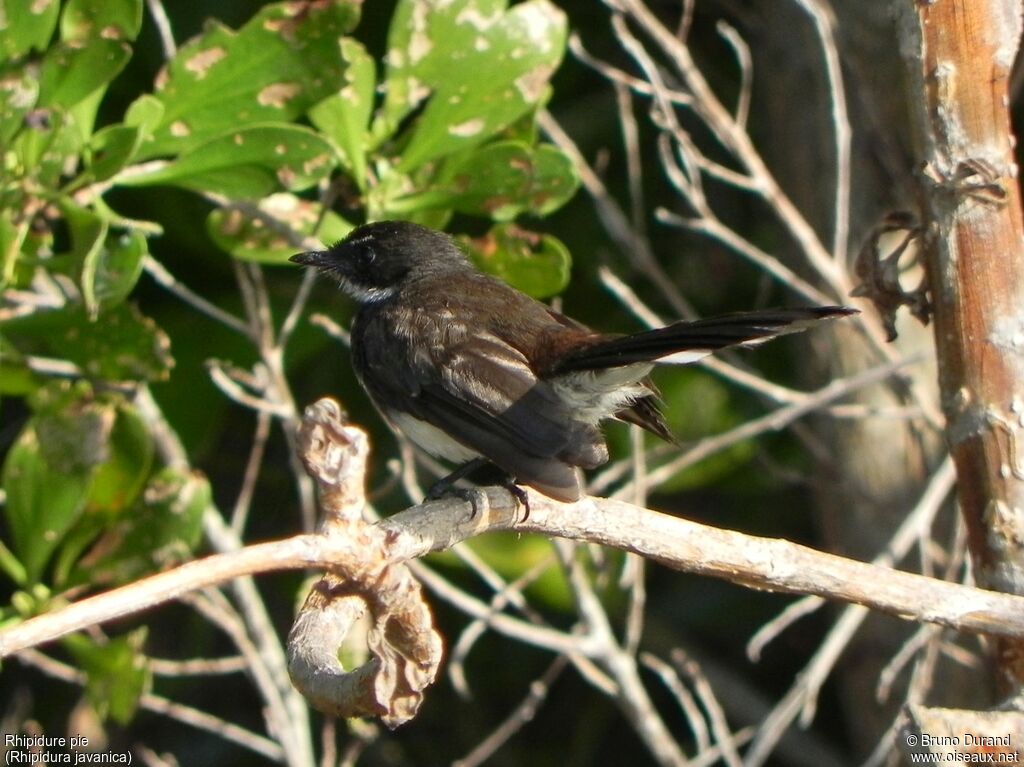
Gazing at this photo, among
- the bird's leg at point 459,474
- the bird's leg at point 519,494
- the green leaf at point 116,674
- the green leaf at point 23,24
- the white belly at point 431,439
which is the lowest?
the green leaf at point 116,674

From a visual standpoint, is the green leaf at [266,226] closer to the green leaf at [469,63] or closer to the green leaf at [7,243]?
the green leaf at [469,63]

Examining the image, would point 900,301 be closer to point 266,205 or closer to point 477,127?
point 477,127

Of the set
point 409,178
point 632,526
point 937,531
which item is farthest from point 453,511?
point 937,531

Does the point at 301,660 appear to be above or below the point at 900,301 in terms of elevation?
below

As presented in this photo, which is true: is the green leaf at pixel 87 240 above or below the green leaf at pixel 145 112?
below

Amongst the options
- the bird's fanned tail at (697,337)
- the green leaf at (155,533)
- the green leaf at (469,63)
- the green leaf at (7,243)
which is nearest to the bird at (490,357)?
the bird's fanned tail at (697,337)

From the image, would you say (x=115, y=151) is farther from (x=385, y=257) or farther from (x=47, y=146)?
(x=385, y=257)
